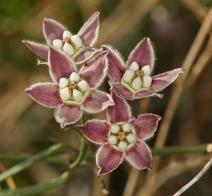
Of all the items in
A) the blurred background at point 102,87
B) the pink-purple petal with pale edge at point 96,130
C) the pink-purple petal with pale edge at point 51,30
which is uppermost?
the pink-purple petal with pale edge at point 51,30

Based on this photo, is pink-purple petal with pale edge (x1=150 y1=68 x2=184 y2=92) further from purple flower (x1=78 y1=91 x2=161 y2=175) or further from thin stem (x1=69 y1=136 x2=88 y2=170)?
thin stem (x1=69 y1=136 x2=88 y2=170)

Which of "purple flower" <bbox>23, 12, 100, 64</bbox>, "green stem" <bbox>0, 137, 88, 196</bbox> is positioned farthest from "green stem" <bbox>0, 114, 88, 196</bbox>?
"purple flower" <bbox>23, 12, 100, 64</bbox>

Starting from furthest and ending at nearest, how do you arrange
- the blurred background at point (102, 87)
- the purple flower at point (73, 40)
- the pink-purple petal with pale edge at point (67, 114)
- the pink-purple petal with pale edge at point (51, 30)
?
the blurred background at point (102, 87)
the pink-purple petal with pale edge at point (51, 30)
the purple flower at point (73, 40)
the pink-purple petal with pale edge at point (67, 114)

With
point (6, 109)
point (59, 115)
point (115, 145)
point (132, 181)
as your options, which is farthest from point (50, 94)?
point (6, 109)

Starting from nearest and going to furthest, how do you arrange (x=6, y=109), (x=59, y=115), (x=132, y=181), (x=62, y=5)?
(x=59, y=115) < (x=132, y=181) < (x=6, y=109) < (x=62, y=5)

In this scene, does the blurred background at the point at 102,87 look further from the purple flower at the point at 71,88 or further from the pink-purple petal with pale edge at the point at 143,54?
the purple flower at the point at 71,88

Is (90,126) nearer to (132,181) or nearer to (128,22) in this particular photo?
(132,181)

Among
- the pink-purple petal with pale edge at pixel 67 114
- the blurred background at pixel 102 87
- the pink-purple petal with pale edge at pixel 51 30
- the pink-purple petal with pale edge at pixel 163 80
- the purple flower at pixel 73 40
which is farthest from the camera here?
the blurred background at pixel 102 87

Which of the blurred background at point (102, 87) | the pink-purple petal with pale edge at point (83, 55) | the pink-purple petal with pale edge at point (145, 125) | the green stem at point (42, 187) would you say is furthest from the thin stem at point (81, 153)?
the blurred background at point (102, 87)
